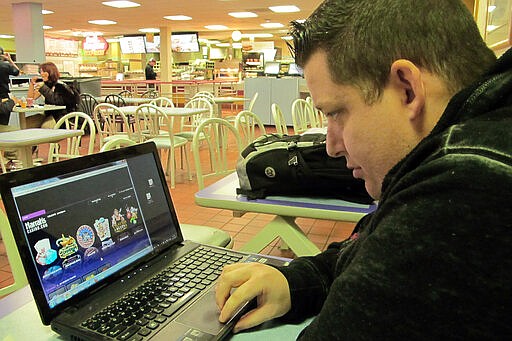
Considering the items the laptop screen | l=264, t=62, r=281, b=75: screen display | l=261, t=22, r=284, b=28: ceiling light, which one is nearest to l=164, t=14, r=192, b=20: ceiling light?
l=261, t=22, r=284, b=28: ceiling light

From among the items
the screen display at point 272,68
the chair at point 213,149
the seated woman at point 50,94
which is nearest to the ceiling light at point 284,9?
the screen display at point 272,68

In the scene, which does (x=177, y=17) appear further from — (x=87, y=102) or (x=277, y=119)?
(x=277, y=119)

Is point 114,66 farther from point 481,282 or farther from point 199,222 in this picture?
point 481,282

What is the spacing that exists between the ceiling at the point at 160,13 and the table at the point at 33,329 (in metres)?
8.08

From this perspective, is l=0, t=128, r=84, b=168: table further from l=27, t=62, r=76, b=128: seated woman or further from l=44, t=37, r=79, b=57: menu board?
l=44, t=37, r=79, b=57: menu board

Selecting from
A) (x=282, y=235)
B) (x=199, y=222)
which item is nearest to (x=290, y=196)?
(x=282, y=235)

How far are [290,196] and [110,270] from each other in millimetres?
855

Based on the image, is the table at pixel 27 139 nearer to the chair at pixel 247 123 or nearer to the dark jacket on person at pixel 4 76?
the chair at pixel 247 123

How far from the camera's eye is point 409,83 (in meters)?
0.53

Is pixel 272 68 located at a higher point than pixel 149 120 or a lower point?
higher

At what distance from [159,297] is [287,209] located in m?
0.74

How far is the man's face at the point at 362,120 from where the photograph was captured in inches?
21.6

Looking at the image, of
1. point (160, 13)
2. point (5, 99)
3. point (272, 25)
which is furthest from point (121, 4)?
point (272, 25)

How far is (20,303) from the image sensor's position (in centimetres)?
85
